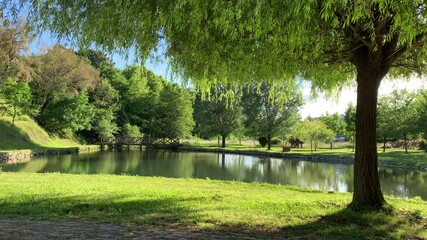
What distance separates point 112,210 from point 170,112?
4516 cm

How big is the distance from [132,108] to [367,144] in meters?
49.9

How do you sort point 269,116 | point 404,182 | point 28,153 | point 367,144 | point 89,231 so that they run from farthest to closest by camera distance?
point 269,116 → point 28,153 → point 404,182 → point 367,144 → point 89,231

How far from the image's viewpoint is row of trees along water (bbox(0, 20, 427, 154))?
112ft

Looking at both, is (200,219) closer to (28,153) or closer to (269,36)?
(269,36)

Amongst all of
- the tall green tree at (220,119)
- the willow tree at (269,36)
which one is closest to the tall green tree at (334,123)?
the tall green tree at (220,119)

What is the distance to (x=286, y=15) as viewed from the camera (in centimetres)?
407

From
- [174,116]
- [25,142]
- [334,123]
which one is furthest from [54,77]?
[334,123]

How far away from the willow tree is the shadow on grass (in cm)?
82

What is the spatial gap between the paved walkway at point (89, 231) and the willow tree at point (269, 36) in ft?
9.22

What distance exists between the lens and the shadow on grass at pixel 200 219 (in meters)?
5.55

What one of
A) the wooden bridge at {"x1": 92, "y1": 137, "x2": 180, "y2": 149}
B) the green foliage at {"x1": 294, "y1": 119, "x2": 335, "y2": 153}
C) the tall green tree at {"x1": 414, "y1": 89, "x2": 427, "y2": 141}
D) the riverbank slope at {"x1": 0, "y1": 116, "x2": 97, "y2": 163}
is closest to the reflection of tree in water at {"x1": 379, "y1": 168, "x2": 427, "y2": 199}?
the tall green tree at {"x1": 414, "y1": 89, "x2": 427, "y2": 141}

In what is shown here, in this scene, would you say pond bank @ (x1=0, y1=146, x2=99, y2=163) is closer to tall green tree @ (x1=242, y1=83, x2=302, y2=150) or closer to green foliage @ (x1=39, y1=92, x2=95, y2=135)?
green foliage @ (x1=39, y1=92, x2=95, y2=135)

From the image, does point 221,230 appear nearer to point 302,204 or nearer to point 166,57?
point 302,204

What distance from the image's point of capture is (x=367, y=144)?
715 cm
